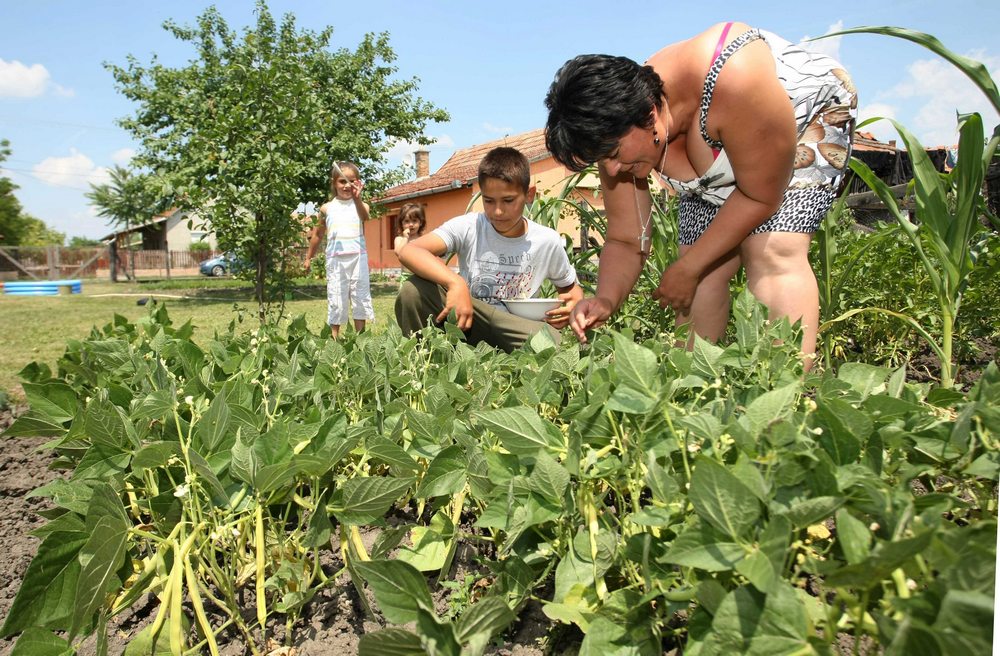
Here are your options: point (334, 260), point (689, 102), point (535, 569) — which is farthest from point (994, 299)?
point (334, 260)

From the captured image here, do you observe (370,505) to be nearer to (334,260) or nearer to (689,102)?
(689,102)

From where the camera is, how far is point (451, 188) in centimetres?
1941

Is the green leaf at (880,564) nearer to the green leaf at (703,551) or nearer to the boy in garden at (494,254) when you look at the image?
the green leaf at (703,551)

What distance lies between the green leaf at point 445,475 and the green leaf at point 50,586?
422 millimetres

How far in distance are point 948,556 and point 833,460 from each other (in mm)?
234

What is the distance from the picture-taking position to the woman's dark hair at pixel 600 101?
175 centimetres

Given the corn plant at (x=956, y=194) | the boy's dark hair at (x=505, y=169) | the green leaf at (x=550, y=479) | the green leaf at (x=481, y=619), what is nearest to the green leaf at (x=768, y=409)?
Answer: the green leaf at (x=550, y=479)

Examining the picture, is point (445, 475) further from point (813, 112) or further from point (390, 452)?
point (813, 112)

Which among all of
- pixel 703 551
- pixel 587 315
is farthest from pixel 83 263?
pixel 703 551

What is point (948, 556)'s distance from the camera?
1.39 feet

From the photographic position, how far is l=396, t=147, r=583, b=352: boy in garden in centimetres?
282

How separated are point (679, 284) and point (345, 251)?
16.9 feet

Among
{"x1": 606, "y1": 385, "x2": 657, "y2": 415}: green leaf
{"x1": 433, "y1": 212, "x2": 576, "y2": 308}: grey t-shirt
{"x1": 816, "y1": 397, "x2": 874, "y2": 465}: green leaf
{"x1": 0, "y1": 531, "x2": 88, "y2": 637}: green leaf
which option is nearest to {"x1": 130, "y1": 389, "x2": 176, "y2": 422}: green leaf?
{"x1": 0, "y1": 531, "x2": 88, "y2": 637}: green leaf

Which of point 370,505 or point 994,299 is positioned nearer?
point 370,505
